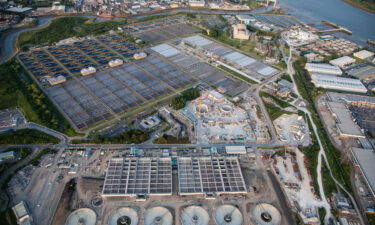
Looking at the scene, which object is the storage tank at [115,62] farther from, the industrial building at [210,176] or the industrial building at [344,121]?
the industrial building at [344,121]

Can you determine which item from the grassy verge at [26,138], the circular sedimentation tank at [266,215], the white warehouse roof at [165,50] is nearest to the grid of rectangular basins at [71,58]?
the white warehouse roof at [165,50]

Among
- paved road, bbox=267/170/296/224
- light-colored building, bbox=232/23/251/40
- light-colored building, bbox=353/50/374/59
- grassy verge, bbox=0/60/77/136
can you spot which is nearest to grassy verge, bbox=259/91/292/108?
paved road, bbox=267/170/296/224

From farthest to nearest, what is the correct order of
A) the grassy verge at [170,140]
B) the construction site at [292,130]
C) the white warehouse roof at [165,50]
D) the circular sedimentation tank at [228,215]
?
the white warehouse roof at [165,50]
the construction site at [292,130]
the grassy verge at [170,140]
the circular sedimentation tank at [228,215]

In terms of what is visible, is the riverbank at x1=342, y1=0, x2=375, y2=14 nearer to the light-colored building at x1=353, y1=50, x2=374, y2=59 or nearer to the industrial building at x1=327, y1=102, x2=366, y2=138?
the light-colored building at x1=353, y1=50, x2=374, y2=59

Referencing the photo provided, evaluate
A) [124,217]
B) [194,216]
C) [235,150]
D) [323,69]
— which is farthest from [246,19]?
[124,217]

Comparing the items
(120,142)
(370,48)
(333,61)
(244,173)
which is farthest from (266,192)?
(370,48)
